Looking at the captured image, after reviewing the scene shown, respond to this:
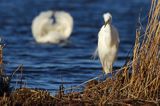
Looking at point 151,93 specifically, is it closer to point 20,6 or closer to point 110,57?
point 110,57

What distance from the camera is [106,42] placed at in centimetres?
1018

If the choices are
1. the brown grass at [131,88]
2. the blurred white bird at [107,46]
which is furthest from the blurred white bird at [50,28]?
the brown grass at [131,88]

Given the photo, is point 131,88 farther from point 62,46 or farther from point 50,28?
point 50,28

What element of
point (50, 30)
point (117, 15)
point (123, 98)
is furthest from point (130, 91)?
point (117, 15)

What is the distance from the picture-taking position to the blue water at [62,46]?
11.0 metres

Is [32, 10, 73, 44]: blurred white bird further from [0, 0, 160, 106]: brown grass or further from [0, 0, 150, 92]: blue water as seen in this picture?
[0, 0, 160, 106]: brown grass

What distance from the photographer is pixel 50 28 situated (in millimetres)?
18219

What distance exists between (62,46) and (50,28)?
1536 millimetres

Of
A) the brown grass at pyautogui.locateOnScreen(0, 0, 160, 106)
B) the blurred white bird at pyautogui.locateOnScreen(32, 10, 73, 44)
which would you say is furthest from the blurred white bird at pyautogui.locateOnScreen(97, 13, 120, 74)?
the blurred white bird at pyautogui.locateOnScreen(32, 10, 73, 44)

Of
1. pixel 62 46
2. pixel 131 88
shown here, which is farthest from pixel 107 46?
pixel 62 46

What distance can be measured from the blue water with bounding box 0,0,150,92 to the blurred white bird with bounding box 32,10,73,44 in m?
0.27

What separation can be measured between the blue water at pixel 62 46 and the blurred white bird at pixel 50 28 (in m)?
0.27

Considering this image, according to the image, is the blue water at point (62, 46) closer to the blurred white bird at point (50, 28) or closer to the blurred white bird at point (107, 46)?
the blurred white bird at point (50, 28)

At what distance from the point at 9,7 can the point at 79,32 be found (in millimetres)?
4969
